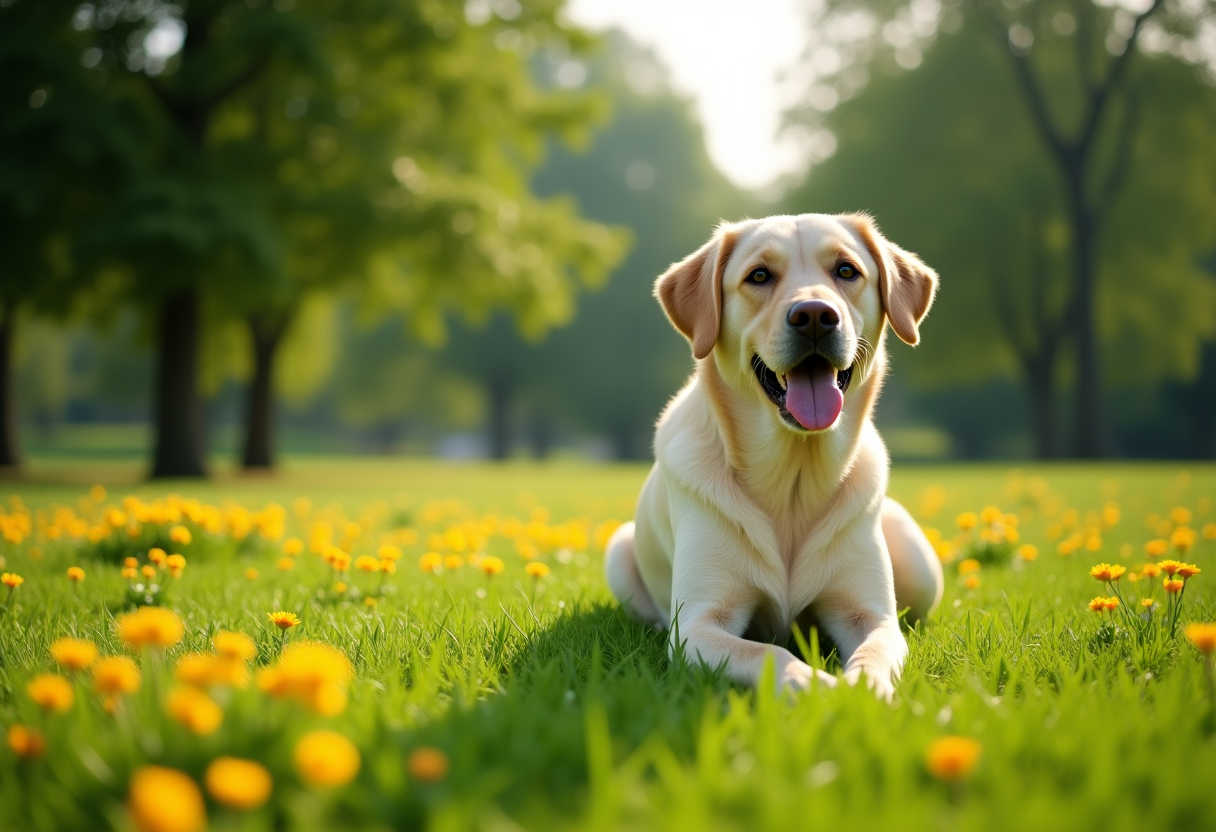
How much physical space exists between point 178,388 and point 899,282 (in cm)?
1567

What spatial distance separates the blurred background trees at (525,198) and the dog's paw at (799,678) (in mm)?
12726

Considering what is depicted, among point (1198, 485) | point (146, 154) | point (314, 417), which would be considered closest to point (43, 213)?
point (146, 154)

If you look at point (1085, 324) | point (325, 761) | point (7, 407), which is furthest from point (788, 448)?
point (7, 407)

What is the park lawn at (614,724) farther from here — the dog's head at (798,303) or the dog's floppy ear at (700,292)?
the dog's floppy ear at (700,292)

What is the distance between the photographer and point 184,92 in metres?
14.4

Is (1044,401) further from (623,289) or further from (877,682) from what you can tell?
(877,682)

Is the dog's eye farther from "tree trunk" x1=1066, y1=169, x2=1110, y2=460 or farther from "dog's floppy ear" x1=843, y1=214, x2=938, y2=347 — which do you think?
"tree trunk" x1=1066, y1=169, x2=1110, y2=460

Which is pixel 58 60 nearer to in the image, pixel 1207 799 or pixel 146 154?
pixel 146 154

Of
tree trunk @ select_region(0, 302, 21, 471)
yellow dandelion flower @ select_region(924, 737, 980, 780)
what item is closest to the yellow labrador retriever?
yellow dandelion flower @ select_region(924, 737, 980, 780)

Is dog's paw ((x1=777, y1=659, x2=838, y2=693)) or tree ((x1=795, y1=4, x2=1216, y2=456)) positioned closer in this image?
dog's paw ((x1=777, y1=659, x2=838, y2=693))

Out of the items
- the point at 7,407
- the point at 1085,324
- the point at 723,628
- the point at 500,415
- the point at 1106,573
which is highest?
the point at 1085,324

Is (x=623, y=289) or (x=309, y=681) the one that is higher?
(x=623, y=289)

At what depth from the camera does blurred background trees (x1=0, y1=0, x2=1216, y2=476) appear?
14094mm

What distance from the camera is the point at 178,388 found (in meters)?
16.0
